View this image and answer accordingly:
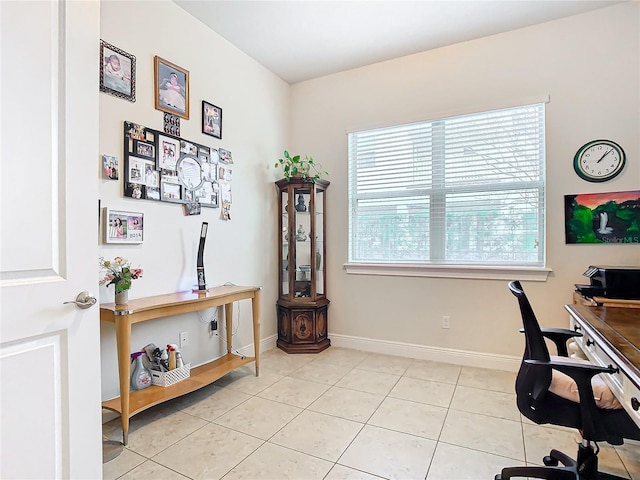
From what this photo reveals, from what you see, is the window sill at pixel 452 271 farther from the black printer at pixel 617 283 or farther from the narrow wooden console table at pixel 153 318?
the narrow wooden console table at pixel 153 318

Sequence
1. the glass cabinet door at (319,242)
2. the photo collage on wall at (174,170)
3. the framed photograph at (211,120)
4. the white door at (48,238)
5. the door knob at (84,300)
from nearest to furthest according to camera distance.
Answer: the white door at (48,238) < the door knob at (84,300) < the photo collage on wall at (174,170) < the framed photograph at (211,120) < the glass cabinet door at (319,242)

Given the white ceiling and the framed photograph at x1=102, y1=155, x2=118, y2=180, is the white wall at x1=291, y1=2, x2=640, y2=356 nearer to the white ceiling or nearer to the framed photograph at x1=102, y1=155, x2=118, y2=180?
the white ceiling

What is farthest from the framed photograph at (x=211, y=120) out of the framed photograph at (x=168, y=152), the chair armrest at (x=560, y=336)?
the chair armrest at (x=560, y=336)

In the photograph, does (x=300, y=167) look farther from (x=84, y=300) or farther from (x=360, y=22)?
(x=84, y=300)

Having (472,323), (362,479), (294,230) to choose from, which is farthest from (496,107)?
(362,479)

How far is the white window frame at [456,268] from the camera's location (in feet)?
9.75

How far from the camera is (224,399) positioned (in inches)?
100

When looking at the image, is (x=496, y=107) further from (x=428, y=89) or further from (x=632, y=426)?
(x=632, y=426)

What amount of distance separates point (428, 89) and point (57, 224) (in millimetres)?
3245

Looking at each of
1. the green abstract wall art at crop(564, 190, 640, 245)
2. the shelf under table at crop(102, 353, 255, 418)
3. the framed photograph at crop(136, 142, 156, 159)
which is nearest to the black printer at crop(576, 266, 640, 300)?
the green abstract wall art at crop(564, 190, 640, 245)

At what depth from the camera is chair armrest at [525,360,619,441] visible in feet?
4.49

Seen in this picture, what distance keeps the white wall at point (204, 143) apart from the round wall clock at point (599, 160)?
2.81 m

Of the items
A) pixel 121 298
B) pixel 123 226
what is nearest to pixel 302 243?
pixel 123 226

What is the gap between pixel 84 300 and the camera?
4.17ft
